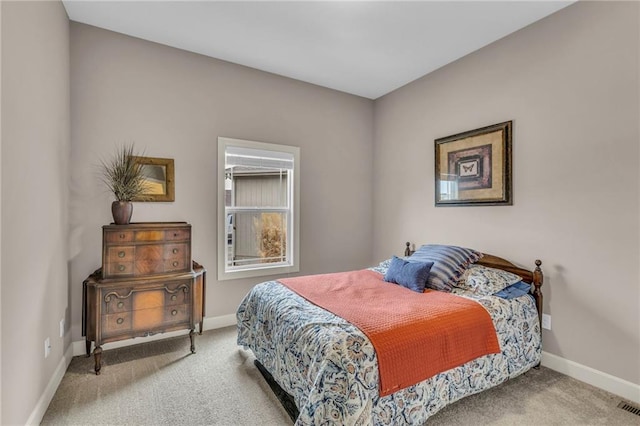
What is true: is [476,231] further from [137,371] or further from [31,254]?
[31,254]

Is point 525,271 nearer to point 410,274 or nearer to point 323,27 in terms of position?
point 410,274

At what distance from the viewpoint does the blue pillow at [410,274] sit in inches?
103

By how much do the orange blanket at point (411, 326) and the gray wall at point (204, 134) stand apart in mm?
1511

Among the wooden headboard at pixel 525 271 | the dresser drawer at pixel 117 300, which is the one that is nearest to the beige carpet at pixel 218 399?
the dresser drawer at pixel 117 300

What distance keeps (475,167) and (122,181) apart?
3278mm

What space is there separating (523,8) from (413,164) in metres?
1.80

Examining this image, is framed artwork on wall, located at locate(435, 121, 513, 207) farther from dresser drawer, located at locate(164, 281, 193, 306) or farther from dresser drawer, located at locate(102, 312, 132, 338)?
dresser drawer, located at locate(102, 312, 132, 338)

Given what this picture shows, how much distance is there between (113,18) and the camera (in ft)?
8.96

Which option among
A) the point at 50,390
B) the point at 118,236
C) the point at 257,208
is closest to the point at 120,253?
the point at 118,236

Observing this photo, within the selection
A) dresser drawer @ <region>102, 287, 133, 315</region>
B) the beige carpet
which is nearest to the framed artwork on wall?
the beige carpet

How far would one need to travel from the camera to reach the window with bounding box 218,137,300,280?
3.50 metres

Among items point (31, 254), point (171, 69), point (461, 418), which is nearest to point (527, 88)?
point (461, 418)

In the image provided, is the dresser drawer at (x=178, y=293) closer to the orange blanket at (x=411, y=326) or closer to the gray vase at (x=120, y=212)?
the gray vase at (x=120, y=212)

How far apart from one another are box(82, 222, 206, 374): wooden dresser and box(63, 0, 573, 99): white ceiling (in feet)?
5.90
